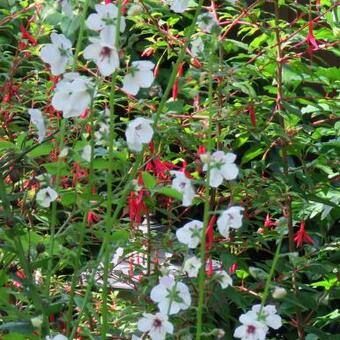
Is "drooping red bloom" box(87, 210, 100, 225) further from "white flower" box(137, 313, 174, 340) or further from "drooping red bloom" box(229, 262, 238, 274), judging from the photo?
"white flower" box(137, 313, 174, 340)

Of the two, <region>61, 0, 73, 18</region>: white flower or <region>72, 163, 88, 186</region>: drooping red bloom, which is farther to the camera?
<region>72, 163, 88, 186</region>: drooping red bloom

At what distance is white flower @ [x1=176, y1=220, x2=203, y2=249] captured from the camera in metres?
1.50

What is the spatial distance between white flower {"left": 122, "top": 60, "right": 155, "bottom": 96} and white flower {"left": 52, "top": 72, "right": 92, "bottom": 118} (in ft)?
0.21

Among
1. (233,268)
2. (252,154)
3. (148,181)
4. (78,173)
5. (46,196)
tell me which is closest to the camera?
(46,196)

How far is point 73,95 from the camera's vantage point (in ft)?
4.68

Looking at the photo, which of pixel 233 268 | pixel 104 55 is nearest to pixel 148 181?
pixel 233 268

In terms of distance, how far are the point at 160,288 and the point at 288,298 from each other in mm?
751

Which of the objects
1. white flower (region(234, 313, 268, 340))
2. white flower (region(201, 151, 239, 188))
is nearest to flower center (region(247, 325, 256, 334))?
white flower (region(234, 313, 268, 340))

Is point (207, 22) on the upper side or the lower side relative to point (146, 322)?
upper

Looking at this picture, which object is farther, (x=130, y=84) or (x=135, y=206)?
(x=135, y=206)

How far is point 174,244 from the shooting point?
1.99m

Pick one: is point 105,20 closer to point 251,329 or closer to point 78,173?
point 251,329

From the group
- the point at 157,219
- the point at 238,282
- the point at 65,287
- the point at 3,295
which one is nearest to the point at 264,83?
the point at 157,219

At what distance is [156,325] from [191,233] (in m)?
0.16
